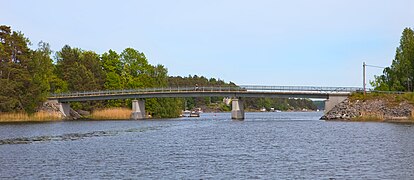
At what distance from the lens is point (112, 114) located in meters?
Result: 127

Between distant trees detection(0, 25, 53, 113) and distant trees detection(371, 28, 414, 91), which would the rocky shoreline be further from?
distant trees detection(0, 25, 53, 113)

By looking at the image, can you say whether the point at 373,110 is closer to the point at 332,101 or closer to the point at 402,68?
the point at 332,101

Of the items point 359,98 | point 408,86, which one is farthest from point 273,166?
point 408,86

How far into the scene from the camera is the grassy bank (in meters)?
102

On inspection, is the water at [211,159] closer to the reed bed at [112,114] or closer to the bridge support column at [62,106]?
the bridge support column at [62,106]

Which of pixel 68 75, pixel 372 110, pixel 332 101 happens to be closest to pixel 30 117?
pixel 68 75

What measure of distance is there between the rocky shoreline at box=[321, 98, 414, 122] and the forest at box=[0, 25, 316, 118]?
5193 centimetres

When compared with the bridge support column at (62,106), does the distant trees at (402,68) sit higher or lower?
higher

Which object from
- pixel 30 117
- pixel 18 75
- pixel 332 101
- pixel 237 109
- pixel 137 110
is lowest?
pixel 30 117

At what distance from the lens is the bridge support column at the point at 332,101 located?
107750mm

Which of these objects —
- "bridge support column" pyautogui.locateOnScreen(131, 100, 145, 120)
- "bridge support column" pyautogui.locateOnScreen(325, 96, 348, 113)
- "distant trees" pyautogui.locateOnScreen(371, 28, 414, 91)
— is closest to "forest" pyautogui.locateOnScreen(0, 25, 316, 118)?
"bridge support column" pyautogui.locateOnScreen(131, 100, 145, 120)

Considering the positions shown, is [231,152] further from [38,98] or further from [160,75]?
[160,75]

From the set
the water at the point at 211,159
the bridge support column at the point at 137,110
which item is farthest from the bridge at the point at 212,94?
the water at the point at 211,159

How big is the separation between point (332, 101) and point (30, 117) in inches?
2550
